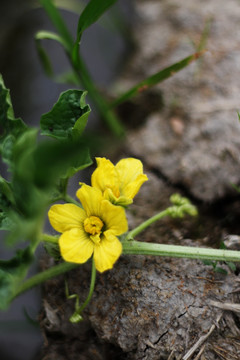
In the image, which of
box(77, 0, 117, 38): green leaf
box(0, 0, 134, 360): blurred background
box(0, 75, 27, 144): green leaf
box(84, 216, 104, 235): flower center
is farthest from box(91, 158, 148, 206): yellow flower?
box(0, 0, 134, 360): blurred background

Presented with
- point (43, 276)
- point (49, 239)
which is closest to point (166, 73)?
point (49, 239)

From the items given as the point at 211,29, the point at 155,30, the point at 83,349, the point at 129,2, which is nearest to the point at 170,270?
the point at 83,349

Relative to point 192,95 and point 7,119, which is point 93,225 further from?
point 192,95

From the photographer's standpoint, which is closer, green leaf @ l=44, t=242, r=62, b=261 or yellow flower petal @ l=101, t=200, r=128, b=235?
yellow flower petal @ l=101, t=200, r=128, b=235

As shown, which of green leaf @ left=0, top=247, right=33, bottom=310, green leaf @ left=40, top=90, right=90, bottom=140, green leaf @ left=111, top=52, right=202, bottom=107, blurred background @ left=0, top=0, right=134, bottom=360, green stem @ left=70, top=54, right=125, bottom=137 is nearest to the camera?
green leaf @ left=0, top=247, right=33, bottom=310

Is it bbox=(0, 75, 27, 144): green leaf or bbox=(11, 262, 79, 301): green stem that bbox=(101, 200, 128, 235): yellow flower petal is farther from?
bbox=(0, 75, 27, 144): green leaf

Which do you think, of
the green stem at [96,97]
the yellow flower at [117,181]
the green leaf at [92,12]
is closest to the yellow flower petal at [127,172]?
the yellow flower at [117,181]
